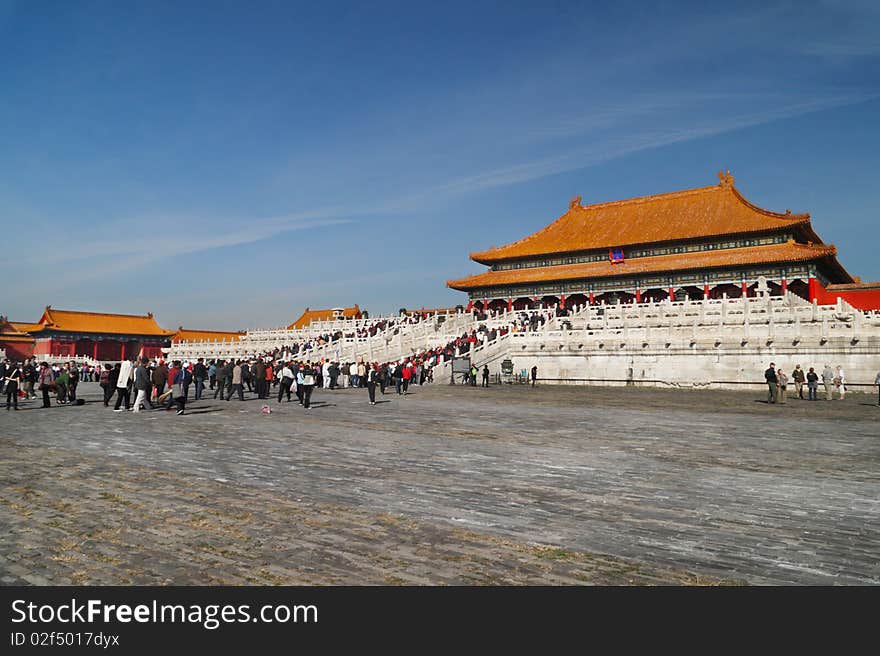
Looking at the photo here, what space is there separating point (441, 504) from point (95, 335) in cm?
6000

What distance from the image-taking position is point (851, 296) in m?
34.9

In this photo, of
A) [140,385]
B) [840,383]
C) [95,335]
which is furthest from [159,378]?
[95,335]

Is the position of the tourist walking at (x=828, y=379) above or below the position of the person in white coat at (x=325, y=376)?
above

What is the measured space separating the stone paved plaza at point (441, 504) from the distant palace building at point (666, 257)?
29.2 meters

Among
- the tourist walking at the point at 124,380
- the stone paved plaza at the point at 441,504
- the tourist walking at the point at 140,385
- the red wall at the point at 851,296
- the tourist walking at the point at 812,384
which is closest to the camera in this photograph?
the stone paved plaza at the point at 441,504

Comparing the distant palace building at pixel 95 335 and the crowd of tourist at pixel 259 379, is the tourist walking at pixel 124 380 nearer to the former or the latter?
the crowd of tourist at pixel 259 379

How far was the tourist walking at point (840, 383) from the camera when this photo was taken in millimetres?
19591

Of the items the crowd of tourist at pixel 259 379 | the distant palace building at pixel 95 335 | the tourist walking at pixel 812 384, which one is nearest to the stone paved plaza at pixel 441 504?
the crowd of tourist at pixel 259 379

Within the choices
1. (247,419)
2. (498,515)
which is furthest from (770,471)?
(247,419)

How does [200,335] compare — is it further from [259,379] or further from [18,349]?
[259,379]

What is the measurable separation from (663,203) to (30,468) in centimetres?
4952

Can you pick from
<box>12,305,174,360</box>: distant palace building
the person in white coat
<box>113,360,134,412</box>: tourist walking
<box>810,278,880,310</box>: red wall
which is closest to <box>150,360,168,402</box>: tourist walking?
<box>113,360,134,412</box>: tourist walking

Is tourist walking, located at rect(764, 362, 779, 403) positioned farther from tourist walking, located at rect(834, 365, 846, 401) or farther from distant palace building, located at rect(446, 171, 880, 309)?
distant palace building, located at rect(446, 171, 880, 309)

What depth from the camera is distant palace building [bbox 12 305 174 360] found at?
5441 cm
